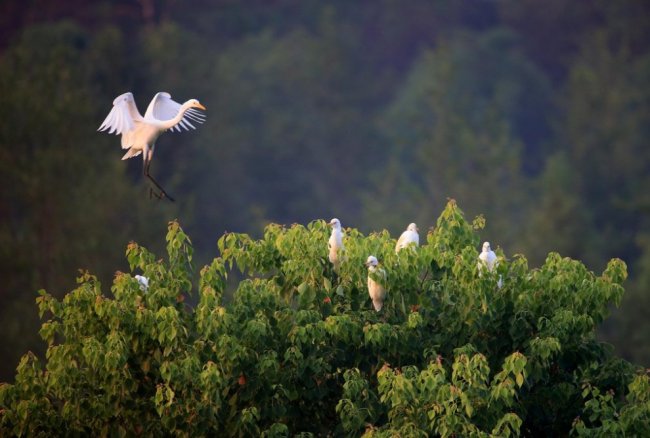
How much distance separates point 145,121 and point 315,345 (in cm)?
333

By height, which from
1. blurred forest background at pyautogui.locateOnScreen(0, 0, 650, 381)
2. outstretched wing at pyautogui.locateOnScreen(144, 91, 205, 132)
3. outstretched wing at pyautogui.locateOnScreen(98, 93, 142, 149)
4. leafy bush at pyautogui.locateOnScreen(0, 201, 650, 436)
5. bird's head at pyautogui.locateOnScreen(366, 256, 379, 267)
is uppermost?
blurred forest background at pyautogui.locateOnScreen(0, 0, 650, 381)

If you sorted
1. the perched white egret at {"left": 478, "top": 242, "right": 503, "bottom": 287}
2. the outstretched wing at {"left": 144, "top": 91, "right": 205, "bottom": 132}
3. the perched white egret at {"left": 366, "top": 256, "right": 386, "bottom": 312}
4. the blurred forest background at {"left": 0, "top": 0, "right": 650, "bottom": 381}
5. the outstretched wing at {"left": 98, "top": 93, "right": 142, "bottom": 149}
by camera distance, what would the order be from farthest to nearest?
the blurred forest background at {"left": 0, "top": 0, "right": 650, "bottom": 381}
the outstretched wing at {"left": 144, "top": 91, "right": 205, "bottom": 132}
the outstretched wing at {"left": 98, "top": 93, "right": 142, "bottom": 149}
the perched white egret at {"left": 478, "top": 242, "right": 503, "bottom": 287}
the perched white egret at {"left": 366, "top": 256, "right": 386, "bottom": 312}

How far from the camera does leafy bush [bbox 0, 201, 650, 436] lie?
12.2 metres


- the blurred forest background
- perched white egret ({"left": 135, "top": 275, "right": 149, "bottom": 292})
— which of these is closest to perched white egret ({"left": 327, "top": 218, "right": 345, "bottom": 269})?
perched white egret ({"left": 135, "top": 275, "right": 149, "bottom": 292})

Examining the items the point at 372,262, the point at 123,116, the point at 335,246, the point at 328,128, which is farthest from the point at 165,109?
the point at 328,128

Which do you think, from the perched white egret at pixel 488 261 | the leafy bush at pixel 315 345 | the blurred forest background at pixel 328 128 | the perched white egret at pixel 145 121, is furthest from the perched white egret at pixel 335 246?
the blurred forest background at pixel 328 128

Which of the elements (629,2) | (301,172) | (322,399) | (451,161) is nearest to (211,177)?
(301,172)

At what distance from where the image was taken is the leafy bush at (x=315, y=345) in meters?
12.2

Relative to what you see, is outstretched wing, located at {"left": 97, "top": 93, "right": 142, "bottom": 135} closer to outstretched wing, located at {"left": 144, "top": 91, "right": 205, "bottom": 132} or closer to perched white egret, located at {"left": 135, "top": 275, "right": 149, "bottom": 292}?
outstretched wing, located at {"left": 144, "top": 91, "right": 205, "bottom": 132}

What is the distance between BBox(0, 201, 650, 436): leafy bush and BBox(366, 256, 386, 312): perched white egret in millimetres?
90

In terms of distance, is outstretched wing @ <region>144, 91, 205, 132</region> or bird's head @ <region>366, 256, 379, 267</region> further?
outstretched wing @ <region>144, 91, 205, 132</region>

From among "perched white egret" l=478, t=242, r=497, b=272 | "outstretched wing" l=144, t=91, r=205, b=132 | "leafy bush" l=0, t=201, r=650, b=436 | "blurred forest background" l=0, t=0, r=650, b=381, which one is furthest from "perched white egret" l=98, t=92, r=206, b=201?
"blurred forest background" l=0, t=0, r=650, b=381

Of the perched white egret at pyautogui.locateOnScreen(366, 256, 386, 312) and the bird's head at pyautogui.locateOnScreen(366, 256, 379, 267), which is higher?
the bird's head at pyautogui.locateOnScreen(366, 256, 379, 267)

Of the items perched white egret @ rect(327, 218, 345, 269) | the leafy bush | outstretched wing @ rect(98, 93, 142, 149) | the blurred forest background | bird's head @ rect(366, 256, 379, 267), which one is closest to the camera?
the leafy bush
